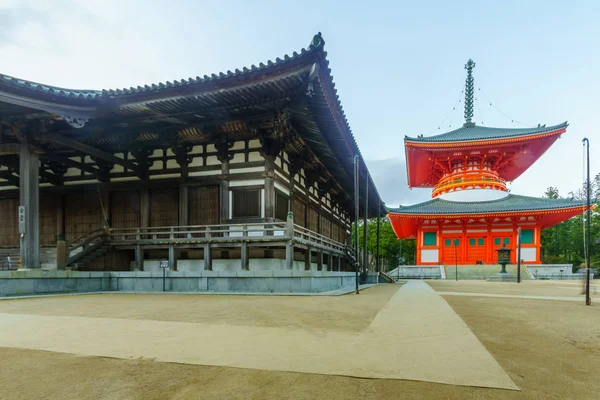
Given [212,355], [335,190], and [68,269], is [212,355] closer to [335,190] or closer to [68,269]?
[68,269]

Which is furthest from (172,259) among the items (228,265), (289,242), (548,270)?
(548,270)

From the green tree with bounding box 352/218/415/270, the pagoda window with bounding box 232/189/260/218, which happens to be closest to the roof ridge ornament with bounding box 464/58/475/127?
the green tree with bounding box 352/218/415/270

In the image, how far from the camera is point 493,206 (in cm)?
2881

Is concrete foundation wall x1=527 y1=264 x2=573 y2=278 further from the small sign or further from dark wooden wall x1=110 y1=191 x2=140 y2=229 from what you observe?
the small sign

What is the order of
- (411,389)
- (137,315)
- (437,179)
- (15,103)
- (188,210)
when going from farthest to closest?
1. (437,179)
2. (188,210)
3. (15,103)
4. (137,315)
5. (411,389)

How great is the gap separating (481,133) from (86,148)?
3385 cm

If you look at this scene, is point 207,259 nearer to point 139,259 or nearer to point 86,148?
point 139,259

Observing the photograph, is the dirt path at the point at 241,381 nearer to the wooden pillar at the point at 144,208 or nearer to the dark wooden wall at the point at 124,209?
the wooden pillar at the point at 144,208

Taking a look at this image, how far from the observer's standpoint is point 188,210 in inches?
560

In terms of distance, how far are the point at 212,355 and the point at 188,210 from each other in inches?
450

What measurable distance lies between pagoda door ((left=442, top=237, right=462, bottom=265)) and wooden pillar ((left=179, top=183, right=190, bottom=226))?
81.6ft

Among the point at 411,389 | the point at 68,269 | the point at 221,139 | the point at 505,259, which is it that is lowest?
the point at 505,259

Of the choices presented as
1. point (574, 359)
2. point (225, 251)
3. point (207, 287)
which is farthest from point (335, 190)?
point (574, 359)

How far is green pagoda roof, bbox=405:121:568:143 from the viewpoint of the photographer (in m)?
27.6
